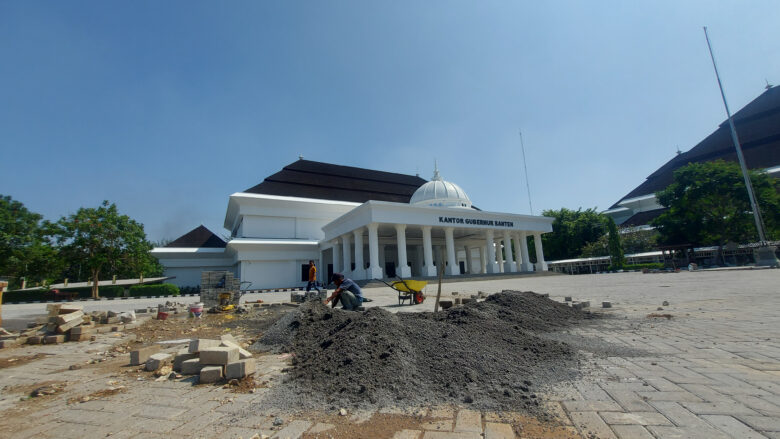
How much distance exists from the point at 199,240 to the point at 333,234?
16.8 metres

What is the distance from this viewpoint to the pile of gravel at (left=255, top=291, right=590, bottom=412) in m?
2.89

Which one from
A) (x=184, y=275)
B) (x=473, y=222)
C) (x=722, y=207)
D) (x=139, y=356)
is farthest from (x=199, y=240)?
(x=722, y=207)

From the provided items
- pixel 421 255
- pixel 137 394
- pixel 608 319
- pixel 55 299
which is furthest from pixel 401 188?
pixel 137 394

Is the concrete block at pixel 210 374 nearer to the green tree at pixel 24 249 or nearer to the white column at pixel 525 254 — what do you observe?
the green tree at pixel 24 249

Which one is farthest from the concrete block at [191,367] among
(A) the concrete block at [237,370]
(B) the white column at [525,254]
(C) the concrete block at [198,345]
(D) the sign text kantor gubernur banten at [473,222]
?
(B) the white column at [525,254]

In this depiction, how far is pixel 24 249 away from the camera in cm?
2294

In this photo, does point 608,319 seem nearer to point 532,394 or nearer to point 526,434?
point 532,394

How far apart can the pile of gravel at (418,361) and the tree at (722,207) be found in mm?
33688

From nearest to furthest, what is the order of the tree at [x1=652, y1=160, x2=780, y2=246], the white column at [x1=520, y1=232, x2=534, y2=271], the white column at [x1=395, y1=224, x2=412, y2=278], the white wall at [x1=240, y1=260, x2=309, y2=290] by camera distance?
the white column at [x1=395, y1=224, x2=412, y2=278]
the tree at [x1=652, y1=160, x2=780, y2=246]
the white wall at [x1=240, y1=260, x2=309, y2=290]
the white column at [x1=520, y1=232, x2=534, y2=271]

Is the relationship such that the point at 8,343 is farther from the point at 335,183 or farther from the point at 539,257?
the point at 539,257

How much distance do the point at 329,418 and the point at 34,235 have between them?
107 feet

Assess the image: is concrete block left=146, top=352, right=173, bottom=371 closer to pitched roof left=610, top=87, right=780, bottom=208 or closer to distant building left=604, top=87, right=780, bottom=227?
distant building left=604, top=87, right=780, bottom=227

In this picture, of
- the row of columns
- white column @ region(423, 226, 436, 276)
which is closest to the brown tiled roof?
the row of columns

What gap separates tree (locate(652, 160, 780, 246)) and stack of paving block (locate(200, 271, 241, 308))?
119 ft
